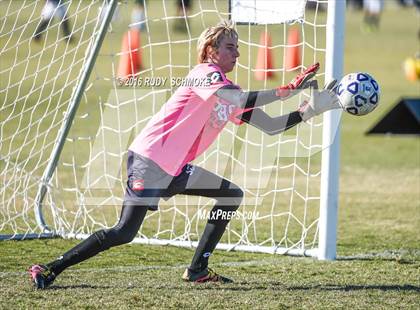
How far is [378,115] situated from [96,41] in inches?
397

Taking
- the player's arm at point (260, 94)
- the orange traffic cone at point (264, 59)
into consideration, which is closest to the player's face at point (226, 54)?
the player's arm at point (260, 94)

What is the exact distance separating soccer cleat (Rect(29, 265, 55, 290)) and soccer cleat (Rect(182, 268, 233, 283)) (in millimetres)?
949

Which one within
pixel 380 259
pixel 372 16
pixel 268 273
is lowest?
pixel 372 16

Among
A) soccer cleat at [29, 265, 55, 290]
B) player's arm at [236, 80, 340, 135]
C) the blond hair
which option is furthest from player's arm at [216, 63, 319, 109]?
soccer cleat at [29, 265, 55, 290]

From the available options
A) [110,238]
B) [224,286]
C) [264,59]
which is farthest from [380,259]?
[264,59]

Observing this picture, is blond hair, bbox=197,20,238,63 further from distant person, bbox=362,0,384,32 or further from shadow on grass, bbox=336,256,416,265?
distant person, bbox=362,0,384,32

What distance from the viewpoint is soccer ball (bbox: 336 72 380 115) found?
5.88 meters

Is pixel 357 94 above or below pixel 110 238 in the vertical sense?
above

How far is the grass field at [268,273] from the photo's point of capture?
567 cm

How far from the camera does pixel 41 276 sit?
5.84 metres

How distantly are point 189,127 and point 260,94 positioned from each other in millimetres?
527

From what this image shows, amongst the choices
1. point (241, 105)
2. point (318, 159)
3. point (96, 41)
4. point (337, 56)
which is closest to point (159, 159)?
point (241, 105)

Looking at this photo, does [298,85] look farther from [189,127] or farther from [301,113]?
[189,127]

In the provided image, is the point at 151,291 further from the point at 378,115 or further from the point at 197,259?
the point at 378,115
